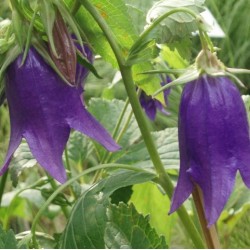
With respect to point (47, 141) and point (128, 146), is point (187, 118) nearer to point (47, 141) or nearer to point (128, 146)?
point (47, 141)

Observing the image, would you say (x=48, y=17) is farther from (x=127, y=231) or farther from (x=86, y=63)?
(x=127, y=231)

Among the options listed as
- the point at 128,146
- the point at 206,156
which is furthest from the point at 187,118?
the point at 128,146

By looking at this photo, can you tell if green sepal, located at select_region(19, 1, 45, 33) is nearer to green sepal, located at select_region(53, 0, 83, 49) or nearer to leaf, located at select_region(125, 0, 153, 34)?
green sepal, located at select_region(53, 0, 83, 49)

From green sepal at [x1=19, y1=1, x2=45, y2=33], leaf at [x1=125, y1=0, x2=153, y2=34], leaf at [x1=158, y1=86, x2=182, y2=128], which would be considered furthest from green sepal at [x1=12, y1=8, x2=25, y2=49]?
leaf at [x1=158, y1=86, x2=182, y2=128]

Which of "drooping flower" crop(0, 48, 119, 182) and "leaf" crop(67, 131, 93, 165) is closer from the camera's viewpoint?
"drooping flower" crop(0, 48, 119, 182)

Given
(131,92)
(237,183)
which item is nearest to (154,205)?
(237,183)
